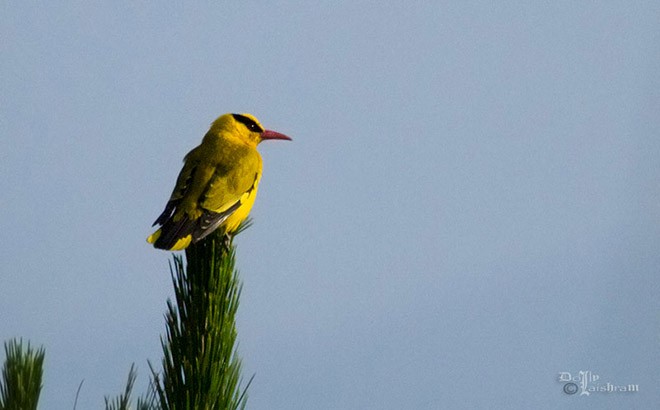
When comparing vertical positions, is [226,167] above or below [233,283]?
above

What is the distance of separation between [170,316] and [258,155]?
362 cm

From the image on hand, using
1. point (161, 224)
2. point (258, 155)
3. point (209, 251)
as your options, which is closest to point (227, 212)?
point (161, 224)

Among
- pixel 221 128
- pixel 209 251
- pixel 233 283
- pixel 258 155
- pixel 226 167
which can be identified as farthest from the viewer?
pixel 221 128

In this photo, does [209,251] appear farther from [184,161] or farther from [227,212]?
[184,161]

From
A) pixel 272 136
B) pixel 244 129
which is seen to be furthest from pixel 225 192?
pixel 272 136

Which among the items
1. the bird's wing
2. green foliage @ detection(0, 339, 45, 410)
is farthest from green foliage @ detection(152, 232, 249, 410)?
the bird's wing

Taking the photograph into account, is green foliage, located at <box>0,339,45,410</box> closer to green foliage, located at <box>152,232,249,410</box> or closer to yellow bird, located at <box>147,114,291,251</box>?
green foliage, located at <box>152,232,249,410</box>

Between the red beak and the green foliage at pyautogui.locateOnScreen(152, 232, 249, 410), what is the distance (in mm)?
4472

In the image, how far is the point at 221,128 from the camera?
23.9 ft

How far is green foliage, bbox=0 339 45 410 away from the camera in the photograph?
2947 millimetres

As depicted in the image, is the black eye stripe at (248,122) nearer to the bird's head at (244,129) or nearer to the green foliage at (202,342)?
the bird's head at (244,129)

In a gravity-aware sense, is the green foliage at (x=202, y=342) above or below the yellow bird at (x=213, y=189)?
below

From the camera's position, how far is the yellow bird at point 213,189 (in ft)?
15.4

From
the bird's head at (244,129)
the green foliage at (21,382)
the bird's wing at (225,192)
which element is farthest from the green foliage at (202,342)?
the bird's head at (244,129)
